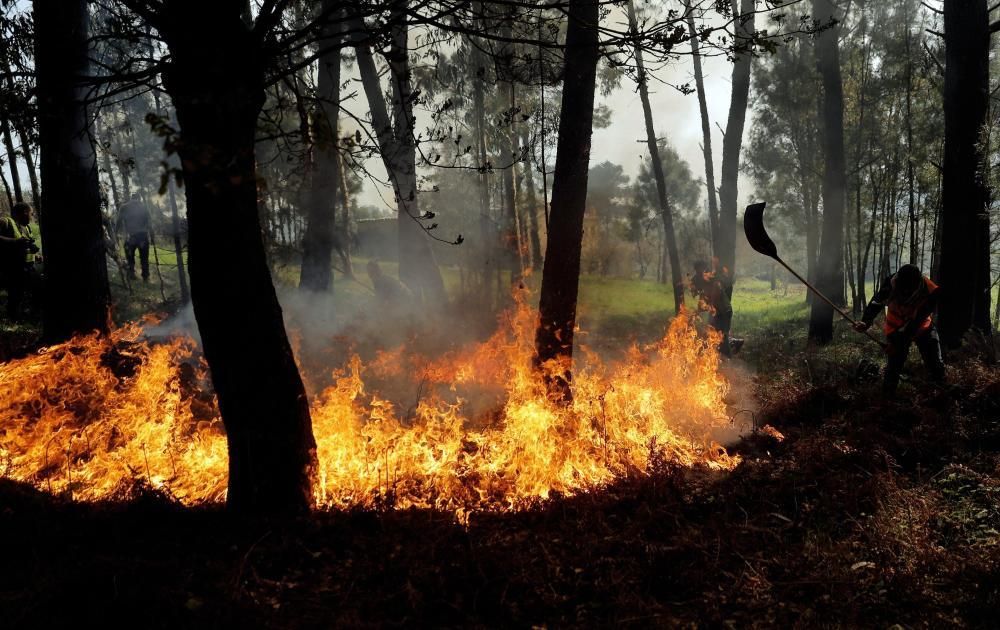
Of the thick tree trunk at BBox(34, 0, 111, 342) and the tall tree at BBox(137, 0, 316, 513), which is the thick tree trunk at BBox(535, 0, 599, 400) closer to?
the tall tree at BBox(137, 0, 316, 513)

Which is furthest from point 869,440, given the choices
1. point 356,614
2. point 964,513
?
point 356,614

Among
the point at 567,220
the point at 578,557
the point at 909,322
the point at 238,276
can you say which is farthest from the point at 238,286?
the point at 909,322

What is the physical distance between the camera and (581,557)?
3.84m

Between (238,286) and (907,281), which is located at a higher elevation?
(238,286)

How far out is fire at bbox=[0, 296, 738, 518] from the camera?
16.0ft

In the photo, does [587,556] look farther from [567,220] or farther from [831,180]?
[831,180]

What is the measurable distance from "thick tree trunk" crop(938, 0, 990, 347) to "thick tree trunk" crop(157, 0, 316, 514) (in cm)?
1115

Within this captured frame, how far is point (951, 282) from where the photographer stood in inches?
365

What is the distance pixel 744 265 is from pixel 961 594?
73254 mm

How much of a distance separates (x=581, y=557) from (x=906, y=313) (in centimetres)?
655

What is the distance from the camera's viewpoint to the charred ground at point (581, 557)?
10.4ft

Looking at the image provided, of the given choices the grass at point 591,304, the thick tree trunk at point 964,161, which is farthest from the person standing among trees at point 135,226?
the thick tree trunk at point 964,161

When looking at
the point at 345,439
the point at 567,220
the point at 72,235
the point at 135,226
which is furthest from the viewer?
the point at 135,226

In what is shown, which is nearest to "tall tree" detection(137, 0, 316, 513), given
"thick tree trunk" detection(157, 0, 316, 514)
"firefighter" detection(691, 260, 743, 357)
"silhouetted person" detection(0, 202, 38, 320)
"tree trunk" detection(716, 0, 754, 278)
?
"thick tree trunk" detection(157, 0, 316, 514)
